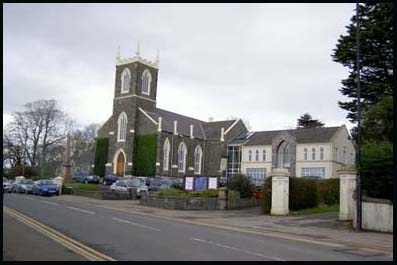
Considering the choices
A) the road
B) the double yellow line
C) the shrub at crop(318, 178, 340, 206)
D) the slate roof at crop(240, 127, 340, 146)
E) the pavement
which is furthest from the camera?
the slate roof at crop(240, 127, 340, 146)

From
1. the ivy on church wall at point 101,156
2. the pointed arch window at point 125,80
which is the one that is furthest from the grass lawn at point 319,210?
the ivy on church wall at point 101,156

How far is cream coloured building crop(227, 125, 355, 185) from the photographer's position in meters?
67.1

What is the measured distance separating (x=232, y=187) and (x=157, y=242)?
2109cm

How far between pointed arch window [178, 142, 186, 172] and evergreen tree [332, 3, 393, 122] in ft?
138

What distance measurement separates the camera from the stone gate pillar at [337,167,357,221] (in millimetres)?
24219

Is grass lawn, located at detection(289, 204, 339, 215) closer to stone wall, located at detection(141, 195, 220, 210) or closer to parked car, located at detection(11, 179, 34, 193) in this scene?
stone wall, located at detection(141, 195, 220, 210)

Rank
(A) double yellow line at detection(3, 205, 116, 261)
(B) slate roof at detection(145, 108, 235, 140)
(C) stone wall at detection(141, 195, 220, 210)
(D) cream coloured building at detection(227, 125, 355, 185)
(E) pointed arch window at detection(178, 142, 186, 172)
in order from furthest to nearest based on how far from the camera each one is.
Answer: (B) slate roof at detection(145, 108, 235, 140), (E) pointed arch window at detection(178, 142, 186, 172), (D) cream coloured building at detection(227, 125, 355, 185), (C) stone wall at detection(141, 195, 220, 210), (A) double yellow line at detection(3, 205, 116, 261)

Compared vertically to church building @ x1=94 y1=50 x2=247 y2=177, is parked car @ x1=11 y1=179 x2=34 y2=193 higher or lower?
lower

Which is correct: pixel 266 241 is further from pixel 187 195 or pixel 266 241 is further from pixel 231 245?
pixel 187 195

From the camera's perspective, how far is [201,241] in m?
15.1

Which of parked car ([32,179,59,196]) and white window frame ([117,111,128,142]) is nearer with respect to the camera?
parked car ([32,179,59,196])

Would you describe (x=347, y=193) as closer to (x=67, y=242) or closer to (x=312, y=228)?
(x=312, y=228)

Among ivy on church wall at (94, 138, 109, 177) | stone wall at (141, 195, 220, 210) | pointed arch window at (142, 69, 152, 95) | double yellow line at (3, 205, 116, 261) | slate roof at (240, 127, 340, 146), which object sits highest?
pointed arch window at (142, 69, 152, 95)

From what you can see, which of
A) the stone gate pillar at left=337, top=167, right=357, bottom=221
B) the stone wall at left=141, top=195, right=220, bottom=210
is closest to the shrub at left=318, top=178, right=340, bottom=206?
the stone wall at left=141, top=195, right=220, bottom=210
